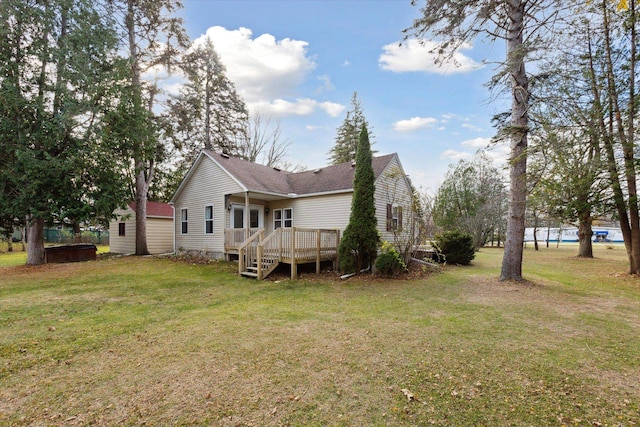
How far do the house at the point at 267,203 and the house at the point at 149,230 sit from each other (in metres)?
3.14

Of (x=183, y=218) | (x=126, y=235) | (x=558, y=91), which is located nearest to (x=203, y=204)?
(x=183, y=218)

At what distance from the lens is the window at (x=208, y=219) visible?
1428cm

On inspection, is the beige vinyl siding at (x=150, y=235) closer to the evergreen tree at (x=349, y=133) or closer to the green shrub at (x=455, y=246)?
the green shrub at (x=455, y=246)

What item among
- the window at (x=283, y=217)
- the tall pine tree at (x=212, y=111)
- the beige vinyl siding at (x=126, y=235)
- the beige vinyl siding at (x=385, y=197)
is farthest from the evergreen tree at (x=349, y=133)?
the beige vinyl siding at (x=126, y=235)

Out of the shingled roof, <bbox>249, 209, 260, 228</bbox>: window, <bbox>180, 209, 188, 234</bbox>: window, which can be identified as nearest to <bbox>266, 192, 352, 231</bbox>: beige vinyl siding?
the shingled roof

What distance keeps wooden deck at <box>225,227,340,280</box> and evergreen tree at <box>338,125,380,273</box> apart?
0.97 m

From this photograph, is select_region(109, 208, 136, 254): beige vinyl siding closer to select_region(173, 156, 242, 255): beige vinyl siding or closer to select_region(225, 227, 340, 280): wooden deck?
select_region(173, 156, 242, 255): beige vinyl siding

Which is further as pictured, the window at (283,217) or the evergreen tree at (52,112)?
the window at (283,217)

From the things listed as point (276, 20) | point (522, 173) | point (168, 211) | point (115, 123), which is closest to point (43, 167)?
point (115, 123)

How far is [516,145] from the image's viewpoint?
8.96 metres

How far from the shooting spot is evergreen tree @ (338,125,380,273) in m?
9.72

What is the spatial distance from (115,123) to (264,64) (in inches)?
428

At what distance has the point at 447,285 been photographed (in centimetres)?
868

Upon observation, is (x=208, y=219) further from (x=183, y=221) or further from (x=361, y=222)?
(x=361, y=222)
